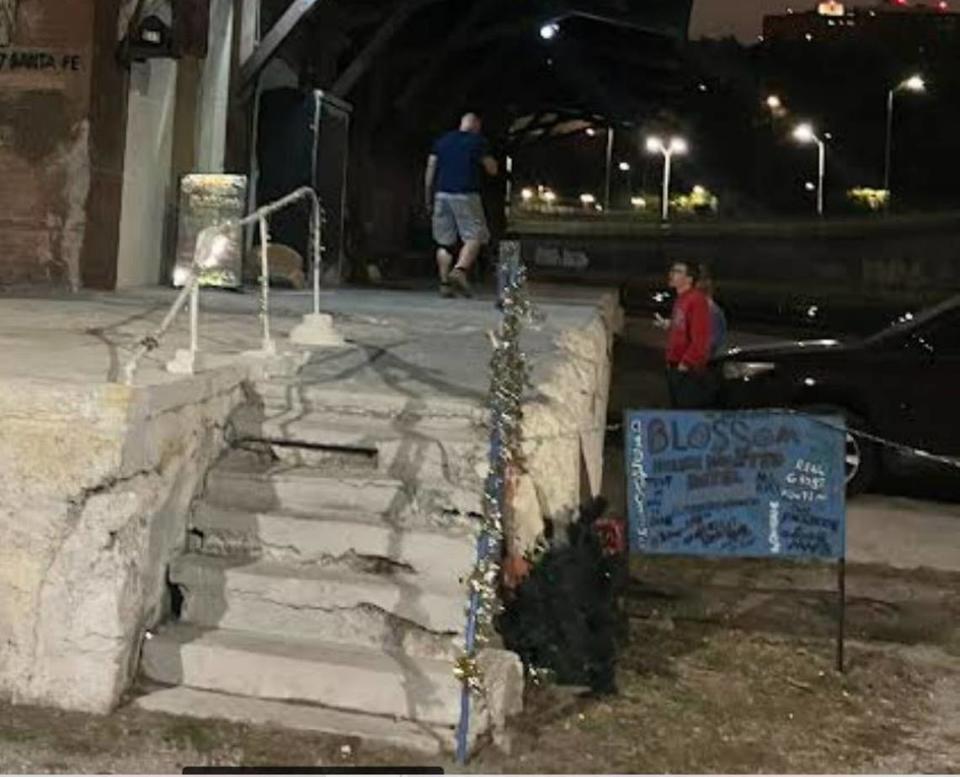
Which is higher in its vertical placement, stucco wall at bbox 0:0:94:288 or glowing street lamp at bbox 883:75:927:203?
glowing street lamp at bbox 883:75:927:203

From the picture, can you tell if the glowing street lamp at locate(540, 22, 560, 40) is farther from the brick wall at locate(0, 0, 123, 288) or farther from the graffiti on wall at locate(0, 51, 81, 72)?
the graffiti on wall at locate(0, 51, 81, 72)

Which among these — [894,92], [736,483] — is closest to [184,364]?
[736,483]

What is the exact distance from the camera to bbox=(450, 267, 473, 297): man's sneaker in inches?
528

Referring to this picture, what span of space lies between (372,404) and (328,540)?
95 centimetres

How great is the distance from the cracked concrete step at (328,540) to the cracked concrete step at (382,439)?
353 millimetres

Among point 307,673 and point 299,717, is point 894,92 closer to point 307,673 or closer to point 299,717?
point 307,673

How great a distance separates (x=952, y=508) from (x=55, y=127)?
8286mm

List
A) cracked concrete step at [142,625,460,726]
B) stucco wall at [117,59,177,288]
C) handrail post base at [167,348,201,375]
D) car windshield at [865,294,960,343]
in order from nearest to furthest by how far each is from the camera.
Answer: cracked concrete step at [142,625,460,726], handrail post base at [167,348,201,375], car windshield at [865,294,960,343], stucco wall at [117,59,177,288]

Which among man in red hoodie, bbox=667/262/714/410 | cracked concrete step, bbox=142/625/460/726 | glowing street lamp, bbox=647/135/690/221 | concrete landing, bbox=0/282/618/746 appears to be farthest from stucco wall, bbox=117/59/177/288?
glowing street lamp, bbox=647/135/690/221

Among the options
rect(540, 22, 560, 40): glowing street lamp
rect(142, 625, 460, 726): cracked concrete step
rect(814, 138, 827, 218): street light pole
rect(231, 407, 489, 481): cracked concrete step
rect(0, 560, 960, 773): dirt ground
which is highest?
rect(814, 138, 827, 218): street light pole

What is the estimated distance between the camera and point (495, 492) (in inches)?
211

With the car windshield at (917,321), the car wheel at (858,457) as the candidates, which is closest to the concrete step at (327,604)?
the car wheel at (858,457)

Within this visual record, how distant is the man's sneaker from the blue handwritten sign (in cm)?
689

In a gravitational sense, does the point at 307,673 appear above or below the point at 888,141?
below
